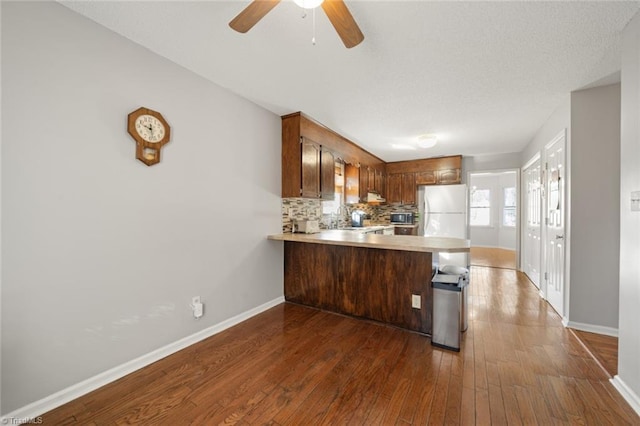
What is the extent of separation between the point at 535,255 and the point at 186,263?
495 centimetres

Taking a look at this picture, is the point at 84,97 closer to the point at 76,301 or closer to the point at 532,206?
the point at 76,301

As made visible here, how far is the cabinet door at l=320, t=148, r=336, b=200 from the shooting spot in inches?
145

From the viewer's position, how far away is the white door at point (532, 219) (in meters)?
3.88

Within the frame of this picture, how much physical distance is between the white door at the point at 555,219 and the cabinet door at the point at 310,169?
2777mm

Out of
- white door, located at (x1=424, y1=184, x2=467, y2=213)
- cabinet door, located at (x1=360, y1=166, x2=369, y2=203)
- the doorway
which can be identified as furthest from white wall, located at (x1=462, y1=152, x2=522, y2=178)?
the doorway

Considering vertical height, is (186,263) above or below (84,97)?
below

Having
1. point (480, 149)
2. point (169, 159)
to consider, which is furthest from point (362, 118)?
point (480, 149)

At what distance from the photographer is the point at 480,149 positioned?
495cm

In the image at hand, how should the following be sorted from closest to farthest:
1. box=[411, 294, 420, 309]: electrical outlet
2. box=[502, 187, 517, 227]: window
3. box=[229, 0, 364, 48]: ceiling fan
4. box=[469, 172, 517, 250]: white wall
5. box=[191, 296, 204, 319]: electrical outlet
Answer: box=[229, 0, 364, 48]: ceiling fan
box=[191, 296, 204, 319]: electrical outlet
box=[411, 294, 420, 309]: electrical outlet
box=[502, 187, 517, 227]: window
box=[469, 172, 517, 250]: white wall

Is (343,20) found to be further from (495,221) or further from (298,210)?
(495,221)

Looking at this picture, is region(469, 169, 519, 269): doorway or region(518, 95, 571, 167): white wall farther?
region(469, 169, 519, 269): doorway

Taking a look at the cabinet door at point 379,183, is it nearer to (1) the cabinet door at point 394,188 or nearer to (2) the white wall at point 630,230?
(1) the cabinet door at point 394,188

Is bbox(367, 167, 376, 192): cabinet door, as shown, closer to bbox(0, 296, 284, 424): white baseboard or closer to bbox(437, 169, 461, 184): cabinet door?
bbox(437, 169, 461, 184): cabinet door

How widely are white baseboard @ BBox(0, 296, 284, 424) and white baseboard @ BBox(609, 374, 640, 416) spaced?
302 centimetres
